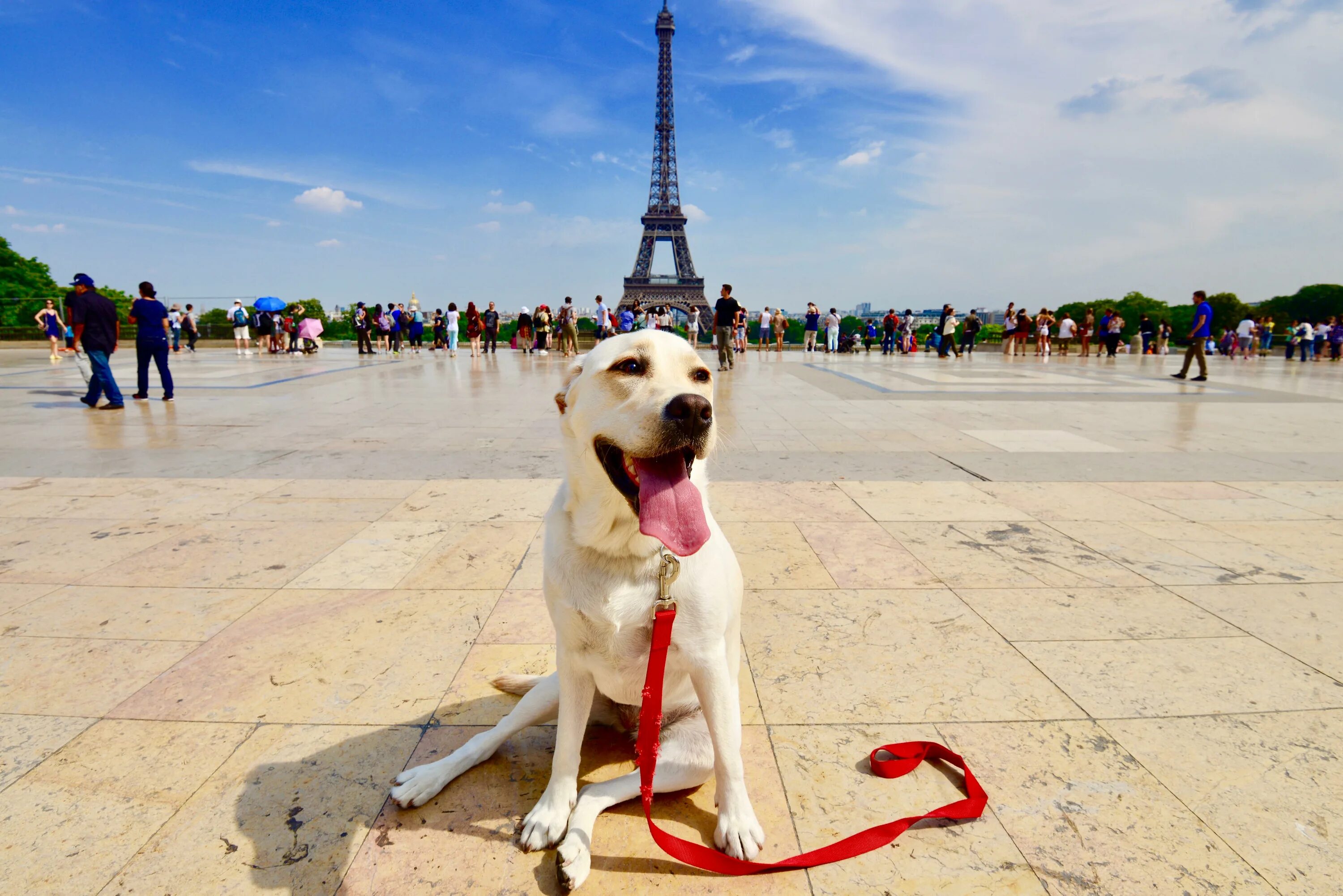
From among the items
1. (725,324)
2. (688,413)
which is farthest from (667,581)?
(725,324)

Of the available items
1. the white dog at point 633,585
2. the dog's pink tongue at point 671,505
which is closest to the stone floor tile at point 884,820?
the white dog at point 633,585

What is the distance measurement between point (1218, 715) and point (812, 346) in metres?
25.1

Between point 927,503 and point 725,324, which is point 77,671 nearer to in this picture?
point 927,503

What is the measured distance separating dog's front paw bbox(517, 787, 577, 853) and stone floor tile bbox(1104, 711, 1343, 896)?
1860mm

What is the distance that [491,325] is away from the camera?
24.4 metres

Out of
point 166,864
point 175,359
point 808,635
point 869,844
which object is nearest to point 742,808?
point 869,844

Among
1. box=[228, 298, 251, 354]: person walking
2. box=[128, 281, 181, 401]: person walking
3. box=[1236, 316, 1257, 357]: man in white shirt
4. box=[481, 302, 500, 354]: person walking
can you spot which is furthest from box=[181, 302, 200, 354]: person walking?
box=[1236, 316, 1257, 357]: man in white shirt

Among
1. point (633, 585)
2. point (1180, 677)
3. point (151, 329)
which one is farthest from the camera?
point (151, 329)

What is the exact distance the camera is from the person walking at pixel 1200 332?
14.3 m

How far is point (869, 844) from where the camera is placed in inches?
73.6

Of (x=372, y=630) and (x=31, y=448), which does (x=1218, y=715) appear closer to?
(x=372, y=630)

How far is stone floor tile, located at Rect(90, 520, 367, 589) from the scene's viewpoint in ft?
12.2

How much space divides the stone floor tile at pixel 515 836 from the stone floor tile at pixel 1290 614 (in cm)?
245

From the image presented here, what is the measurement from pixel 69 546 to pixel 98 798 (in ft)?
9.70
